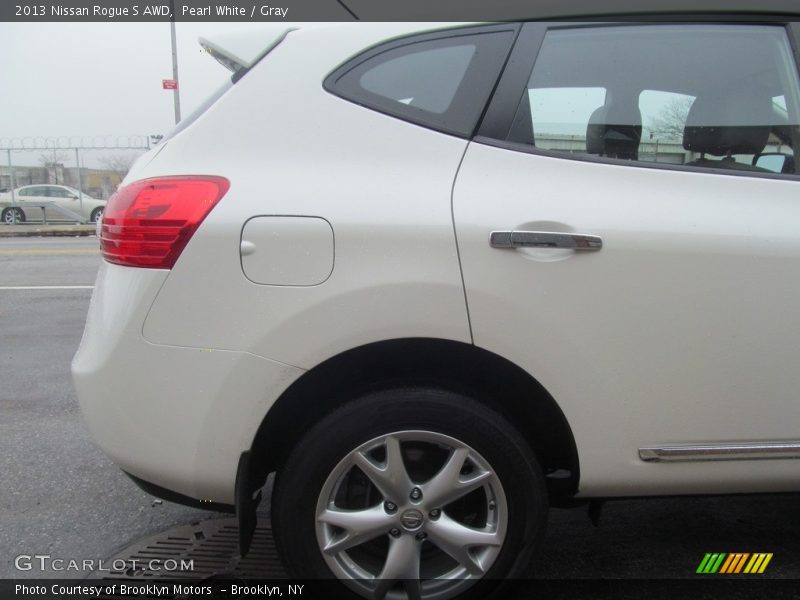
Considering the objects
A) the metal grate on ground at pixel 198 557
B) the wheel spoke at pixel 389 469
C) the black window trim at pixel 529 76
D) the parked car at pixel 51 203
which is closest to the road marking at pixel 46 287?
the metal grate on ground at pixel 198 557

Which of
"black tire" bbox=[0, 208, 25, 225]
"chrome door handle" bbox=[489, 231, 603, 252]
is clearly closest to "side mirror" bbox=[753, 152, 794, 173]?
"chrome door handle" bbox=[489, 231, 603, 252]

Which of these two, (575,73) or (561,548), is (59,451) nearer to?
(561,548)

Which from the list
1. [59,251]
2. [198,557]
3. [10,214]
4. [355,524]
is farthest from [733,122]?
[10,214]

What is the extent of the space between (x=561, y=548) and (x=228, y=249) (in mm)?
1731

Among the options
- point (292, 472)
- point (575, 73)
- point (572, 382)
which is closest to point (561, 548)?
point (572, 382)

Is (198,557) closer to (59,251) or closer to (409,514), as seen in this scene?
(409,514)

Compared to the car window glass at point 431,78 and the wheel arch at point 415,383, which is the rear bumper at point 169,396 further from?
the car window glass at point 431,78

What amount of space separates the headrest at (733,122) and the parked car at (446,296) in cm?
3

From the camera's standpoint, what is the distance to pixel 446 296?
5.66 feet

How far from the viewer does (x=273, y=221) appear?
1.73m

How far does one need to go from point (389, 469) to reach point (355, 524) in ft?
0.65

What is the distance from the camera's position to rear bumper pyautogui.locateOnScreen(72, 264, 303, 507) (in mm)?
1744

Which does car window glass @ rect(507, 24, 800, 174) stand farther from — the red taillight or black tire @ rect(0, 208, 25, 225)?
black tire @ rect(0, 208, 25, 225)

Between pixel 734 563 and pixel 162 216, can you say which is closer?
pixel 162 216
